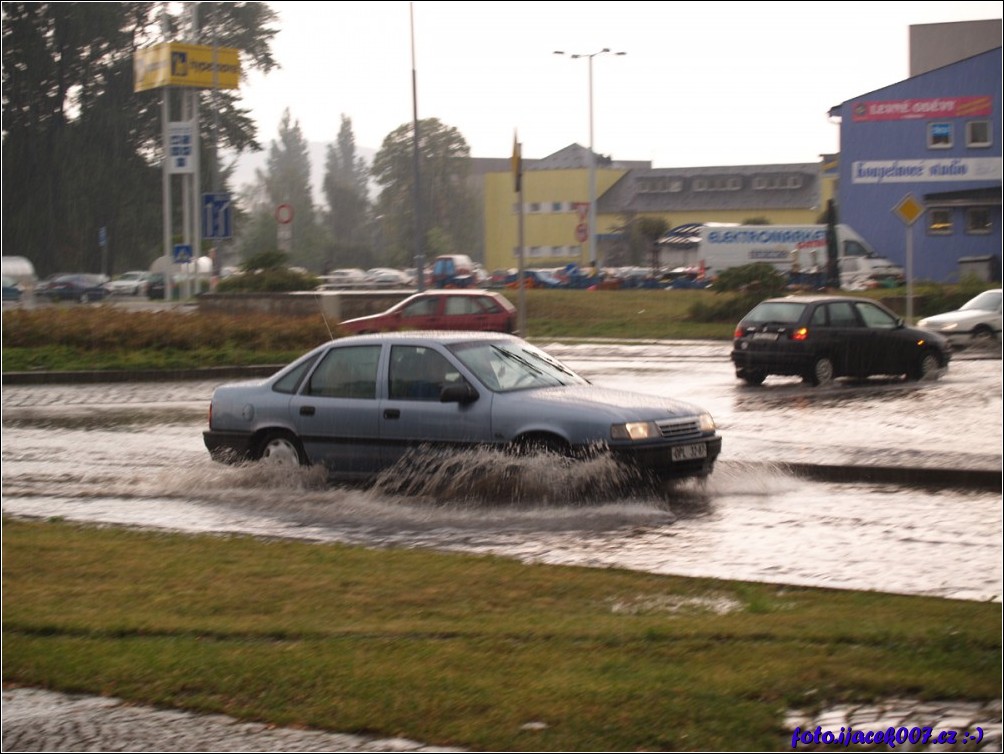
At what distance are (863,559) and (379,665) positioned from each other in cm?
366

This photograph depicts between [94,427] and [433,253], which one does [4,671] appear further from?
[94,427]

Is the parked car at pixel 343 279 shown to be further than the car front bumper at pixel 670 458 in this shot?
Yes

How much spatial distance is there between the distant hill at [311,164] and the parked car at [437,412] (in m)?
1.75

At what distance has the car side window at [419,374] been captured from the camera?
11.4 metres

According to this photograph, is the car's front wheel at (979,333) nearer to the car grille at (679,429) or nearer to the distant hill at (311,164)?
the car grille at (679,429)

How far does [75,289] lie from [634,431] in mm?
45485

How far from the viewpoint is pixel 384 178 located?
7.34m

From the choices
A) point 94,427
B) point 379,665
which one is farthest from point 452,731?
point 94,427

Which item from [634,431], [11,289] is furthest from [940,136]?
[11,289]

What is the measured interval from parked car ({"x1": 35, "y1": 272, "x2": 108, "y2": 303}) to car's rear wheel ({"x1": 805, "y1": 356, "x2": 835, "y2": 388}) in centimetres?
4071

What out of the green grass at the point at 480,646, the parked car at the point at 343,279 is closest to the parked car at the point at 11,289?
the parked car at the point at 343,279

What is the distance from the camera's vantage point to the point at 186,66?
31.5ft

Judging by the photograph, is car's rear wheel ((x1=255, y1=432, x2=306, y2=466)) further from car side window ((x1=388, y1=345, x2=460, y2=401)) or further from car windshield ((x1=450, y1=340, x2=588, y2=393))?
car windshield ((x1=450, y1=340, x2=588, y2=393))

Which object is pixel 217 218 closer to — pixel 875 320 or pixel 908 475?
pixel 908 475
